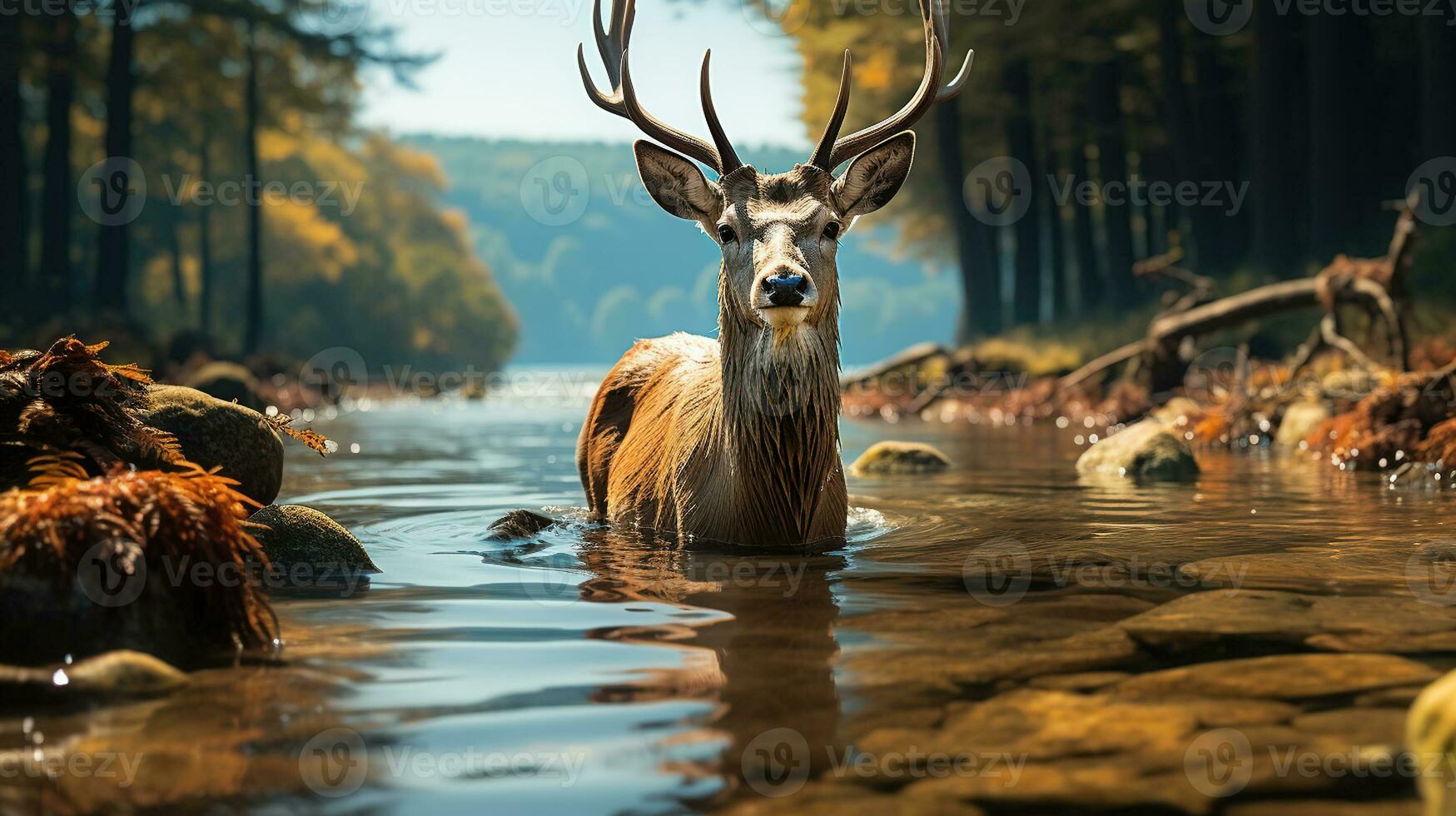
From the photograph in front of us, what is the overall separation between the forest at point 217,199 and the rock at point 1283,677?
2299 centimetres

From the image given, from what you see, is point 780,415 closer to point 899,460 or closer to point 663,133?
point 663,133

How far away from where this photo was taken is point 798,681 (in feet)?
13.7

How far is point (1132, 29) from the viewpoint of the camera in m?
28.6

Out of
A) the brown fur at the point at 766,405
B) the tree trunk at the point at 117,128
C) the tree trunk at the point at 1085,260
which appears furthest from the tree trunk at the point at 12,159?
the tree trunk at the point at 1085,260

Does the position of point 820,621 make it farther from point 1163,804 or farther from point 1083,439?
point 1083,439

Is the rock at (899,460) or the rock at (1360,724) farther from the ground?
the rock at (899,460)

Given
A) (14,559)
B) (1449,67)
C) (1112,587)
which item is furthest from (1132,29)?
(14,559)

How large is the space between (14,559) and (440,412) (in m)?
25.7

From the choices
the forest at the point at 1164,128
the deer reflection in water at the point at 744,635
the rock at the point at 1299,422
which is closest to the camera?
the deer reflection in water at the point at 744,635

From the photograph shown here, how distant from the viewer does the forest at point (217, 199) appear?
26.4 meters

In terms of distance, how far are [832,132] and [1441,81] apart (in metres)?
16.1

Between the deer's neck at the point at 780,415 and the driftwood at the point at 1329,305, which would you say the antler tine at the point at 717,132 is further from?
the driftwood at the point at 1329,305

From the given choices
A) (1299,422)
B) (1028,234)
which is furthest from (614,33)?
(1028,234)

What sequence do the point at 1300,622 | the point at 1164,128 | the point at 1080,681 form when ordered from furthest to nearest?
1. the point at 1164,128
2. the point at 1300,622
3. the point at 1080,681
